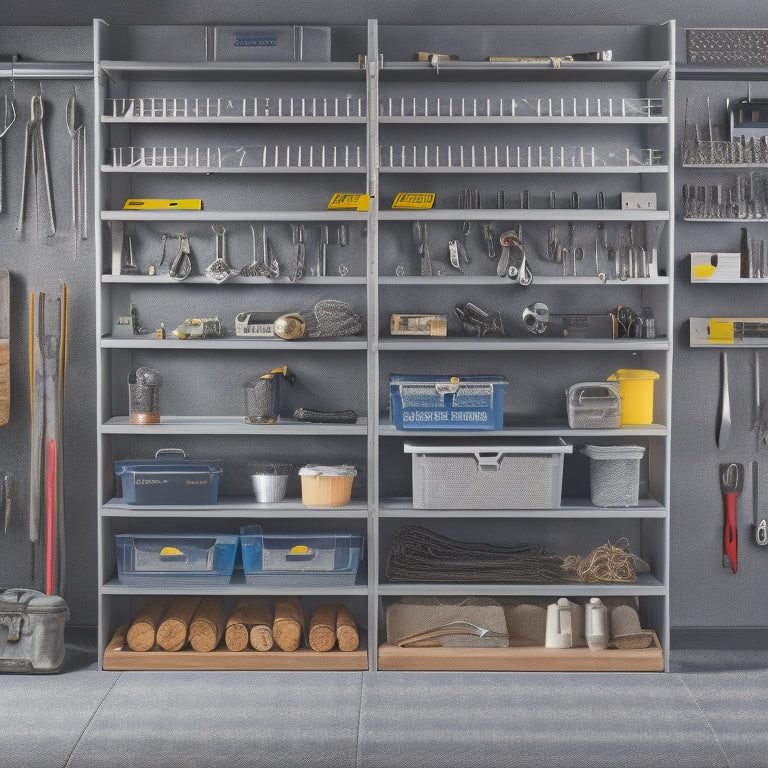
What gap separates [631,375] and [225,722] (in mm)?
2318

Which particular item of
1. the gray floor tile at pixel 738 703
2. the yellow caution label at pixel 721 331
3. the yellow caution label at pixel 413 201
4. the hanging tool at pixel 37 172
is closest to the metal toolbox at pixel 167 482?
the hanging tool at pixel 37 172

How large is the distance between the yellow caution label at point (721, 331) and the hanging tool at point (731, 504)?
24.2 inches

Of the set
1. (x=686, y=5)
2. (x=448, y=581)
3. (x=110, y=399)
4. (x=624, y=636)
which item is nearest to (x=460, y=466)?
(x=448, y=581)

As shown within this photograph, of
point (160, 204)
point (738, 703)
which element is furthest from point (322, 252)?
point (738, 703)

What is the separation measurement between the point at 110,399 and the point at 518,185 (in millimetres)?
2193

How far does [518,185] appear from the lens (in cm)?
488

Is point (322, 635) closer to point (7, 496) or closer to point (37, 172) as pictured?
point (7, 496)

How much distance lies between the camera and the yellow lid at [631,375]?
4.66 meters

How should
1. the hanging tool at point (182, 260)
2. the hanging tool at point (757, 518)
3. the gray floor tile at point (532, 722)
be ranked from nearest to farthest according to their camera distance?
the gray floor tile at point (532, 722) → the hanging tool at point (182, 260) → the hanging tool at point (757, 518)

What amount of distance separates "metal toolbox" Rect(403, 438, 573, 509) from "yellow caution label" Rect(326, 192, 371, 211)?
3.56 ft

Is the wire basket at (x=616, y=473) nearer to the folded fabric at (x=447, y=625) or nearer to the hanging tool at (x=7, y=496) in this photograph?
the folded fabric at (x=447, y=625)

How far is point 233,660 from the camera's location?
180 inches

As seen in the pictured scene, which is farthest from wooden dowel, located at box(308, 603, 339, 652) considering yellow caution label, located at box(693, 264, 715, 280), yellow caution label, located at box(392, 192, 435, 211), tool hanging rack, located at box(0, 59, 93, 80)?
tool hanging rack, located at box(0, 59, 93, 80)

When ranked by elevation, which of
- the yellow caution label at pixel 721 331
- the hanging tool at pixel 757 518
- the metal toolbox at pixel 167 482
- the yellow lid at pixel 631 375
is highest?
the yellow caution label at pixel 721 331
